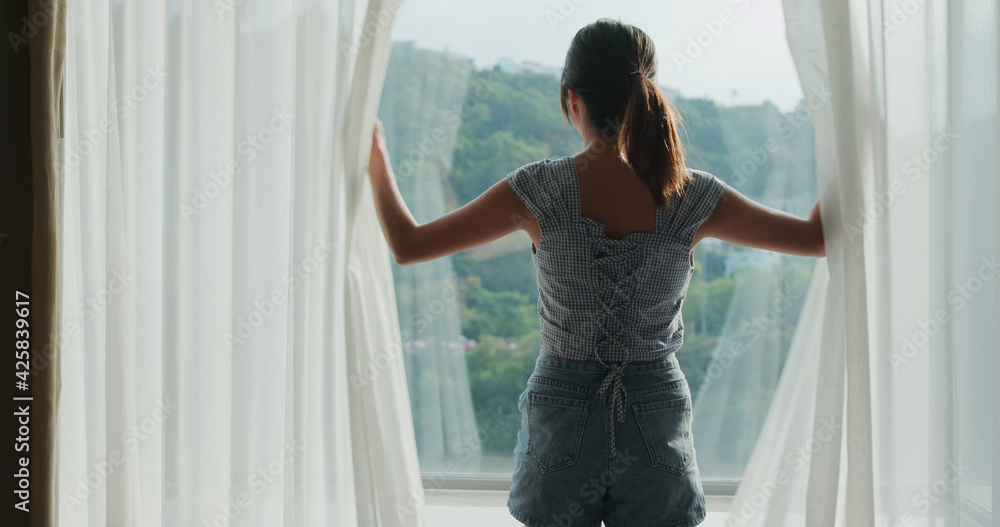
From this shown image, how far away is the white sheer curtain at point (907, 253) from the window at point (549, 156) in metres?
0.32

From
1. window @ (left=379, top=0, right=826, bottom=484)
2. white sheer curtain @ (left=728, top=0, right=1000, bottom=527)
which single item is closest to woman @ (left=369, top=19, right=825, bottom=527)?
white sheer curtain @ (left=728, top=0, right=1000, bottom=527)

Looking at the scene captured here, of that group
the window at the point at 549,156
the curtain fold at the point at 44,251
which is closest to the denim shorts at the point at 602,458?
the window at the point at 549,156

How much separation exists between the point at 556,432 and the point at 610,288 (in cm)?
26

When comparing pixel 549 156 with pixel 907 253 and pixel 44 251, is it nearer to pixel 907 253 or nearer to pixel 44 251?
pixel 907 253

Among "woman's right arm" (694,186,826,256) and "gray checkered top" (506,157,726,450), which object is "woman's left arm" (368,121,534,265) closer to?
"gray checkered top" (506,157,726,450)

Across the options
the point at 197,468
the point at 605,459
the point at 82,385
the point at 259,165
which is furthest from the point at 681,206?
the point at 82,385

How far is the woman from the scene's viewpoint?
3.54 feet

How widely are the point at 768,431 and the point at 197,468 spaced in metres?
1.19

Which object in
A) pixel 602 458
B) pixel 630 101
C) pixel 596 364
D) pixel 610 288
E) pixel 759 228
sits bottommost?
pixel 602 458

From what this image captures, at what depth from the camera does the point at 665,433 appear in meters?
1.10

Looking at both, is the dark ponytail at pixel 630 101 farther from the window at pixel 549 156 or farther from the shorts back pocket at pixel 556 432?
the window at pixel 549 156

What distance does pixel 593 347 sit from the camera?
112cm

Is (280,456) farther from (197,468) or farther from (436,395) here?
(436,395)

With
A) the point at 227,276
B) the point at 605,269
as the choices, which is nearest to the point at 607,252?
the point at 605,269
